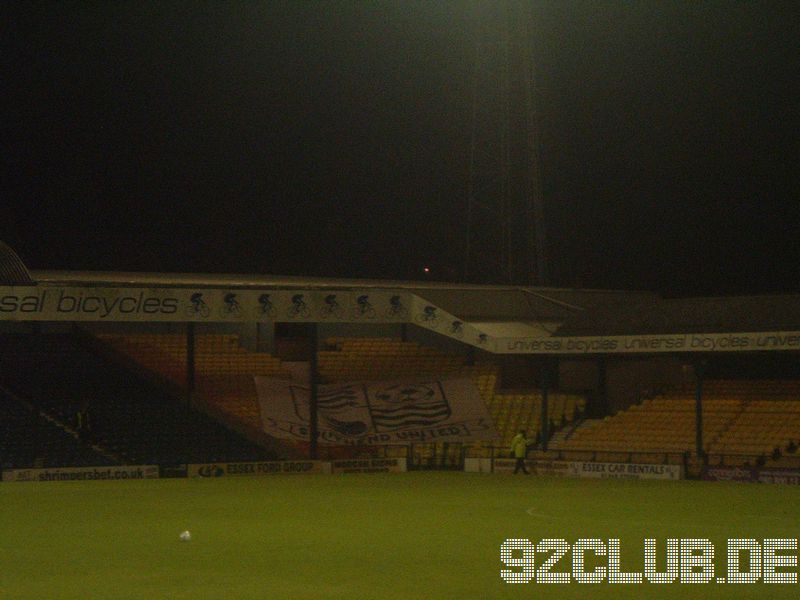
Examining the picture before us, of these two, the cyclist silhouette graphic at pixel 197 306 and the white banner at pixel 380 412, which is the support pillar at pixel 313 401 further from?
the cyclist silhouette graphic at pixel 197 306

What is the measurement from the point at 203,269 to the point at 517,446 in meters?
23.4

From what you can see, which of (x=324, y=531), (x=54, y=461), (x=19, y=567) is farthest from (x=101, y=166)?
(x=19, y=567)

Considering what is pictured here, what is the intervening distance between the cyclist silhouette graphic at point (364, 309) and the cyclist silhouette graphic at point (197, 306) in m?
5.27

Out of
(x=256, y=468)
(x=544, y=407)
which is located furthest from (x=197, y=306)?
(x=544, y=407)

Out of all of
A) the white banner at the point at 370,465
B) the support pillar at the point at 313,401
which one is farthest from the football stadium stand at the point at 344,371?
the support pillar at the point at 313,401

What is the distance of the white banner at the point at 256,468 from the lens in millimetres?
37406

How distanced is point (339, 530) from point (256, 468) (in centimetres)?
1750

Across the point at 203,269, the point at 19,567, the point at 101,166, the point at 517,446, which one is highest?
the point at 101,166

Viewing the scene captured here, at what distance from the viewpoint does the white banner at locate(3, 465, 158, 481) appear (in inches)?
1379

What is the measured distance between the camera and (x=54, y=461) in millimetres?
36531

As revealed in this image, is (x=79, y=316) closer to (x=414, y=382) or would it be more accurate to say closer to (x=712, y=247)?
(x=414, y=382)

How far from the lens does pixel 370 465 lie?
132ft

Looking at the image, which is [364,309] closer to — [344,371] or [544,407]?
[344,371]

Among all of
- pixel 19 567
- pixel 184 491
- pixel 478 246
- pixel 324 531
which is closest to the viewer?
pixel 19 567
